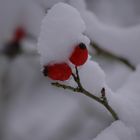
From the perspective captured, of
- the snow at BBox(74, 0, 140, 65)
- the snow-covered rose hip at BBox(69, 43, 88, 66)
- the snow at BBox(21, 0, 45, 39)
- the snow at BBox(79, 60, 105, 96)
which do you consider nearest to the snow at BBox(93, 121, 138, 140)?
the snow at BBox(79, 60, 105, 96)

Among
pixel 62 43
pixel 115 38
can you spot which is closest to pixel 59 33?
pixel 62 43

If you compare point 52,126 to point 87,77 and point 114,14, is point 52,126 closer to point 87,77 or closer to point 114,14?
point 114,14

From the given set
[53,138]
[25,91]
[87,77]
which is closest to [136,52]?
[87,77]

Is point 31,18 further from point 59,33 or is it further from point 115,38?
point 59,33

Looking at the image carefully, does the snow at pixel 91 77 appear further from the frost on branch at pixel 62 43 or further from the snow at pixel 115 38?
the snow at pixel 115 38

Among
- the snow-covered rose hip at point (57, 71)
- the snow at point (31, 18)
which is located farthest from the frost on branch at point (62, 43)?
the snow at point (31, 18)

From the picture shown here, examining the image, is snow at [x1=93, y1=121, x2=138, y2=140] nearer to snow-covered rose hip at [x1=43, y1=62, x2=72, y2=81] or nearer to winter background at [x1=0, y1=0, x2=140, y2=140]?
winter background at [x1=0, y1=0, x2=140, y2=140]
